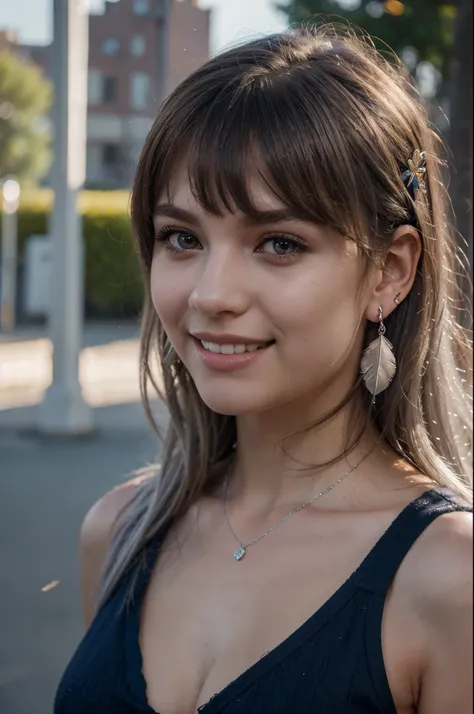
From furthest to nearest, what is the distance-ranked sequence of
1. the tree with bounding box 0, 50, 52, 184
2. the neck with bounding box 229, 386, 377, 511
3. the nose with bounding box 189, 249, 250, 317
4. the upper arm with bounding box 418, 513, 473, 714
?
the tree with bounding box 0, 50, 52, 184 < the neck with bounding box 229, 386, 377, 511 < the nose with bounding box 189, 249, 250, 317 < the upper arm with bounding box 418, 513, 473, 714

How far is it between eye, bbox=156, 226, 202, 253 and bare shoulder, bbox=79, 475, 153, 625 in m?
0.59

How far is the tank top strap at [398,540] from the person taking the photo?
141 centimetres

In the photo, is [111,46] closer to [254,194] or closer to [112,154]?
[112,154]

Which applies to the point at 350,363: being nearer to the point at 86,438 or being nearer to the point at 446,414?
the point at 446,414

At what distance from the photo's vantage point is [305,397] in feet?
5.24

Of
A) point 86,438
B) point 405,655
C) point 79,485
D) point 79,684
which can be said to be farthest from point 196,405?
point 86,438

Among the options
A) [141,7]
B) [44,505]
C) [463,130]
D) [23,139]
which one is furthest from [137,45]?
[23,139]

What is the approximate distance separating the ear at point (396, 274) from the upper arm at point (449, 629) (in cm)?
38

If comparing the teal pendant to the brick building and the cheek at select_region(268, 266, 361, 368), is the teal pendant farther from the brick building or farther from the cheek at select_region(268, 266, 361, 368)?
the brick building

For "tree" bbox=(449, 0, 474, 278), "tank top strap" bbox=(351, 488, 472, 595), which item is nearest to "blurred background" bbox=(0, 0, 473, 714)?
"tree" bbox=(449, 0, 474, 278)

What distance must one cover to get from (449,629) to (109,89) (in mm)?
5291

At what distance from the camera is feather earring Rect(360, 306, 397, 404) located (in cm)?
158

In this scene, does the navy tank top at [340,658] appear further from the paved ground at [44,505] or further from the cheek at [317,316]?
the paved ground at [44,505]

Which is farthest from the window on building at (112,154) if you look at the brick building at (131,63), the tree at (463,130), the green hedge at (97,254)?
the green hedge at (97,254)
